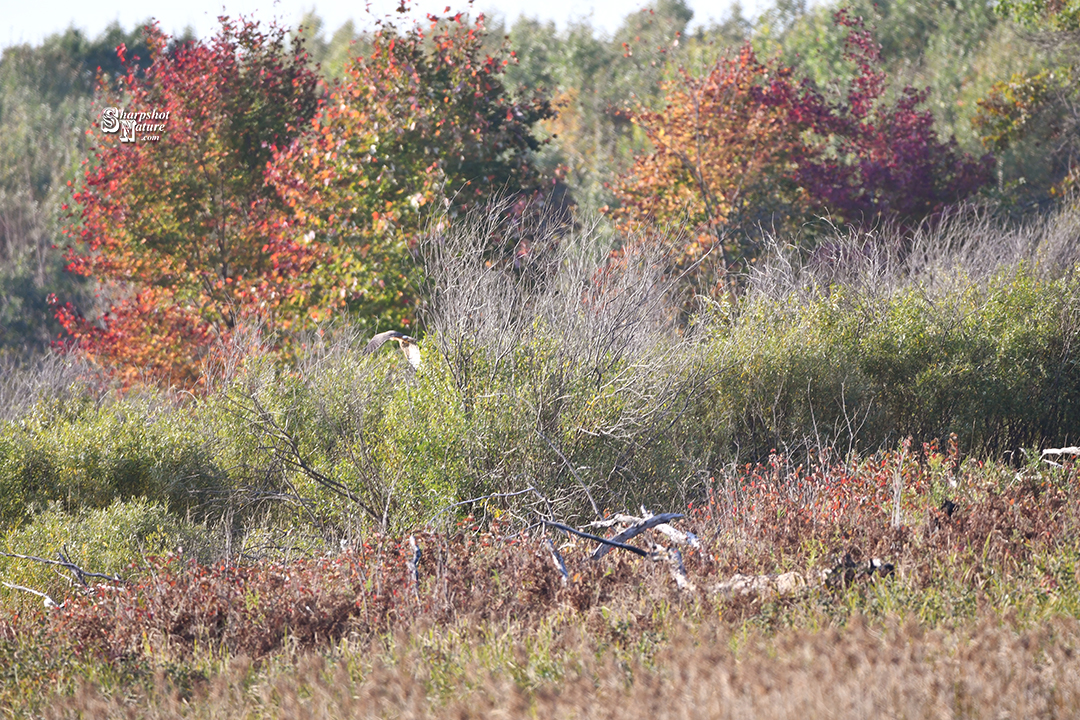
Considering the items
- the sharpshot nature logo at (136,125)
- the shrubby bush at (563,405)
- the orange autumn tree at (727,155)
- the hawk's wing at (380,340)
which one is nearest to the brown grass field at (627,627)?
the shrubby bush at (563,405)

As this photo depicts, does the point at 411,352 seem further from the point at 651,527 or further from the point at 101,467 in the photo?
the point at 651,527

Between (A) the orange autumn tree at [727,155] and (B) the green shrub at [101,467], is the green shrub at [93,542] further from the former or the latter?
(A) the orange autumn tree at [727,155]

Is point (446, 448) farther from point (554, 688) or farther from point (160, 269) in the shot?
point (160, 269)

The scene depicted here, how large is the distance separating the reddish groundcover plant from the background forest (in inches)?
2.3

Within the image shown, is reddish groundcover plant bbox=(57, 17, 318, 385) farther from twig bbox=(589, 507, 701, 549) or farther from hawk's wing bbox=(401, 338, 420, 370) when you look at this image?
twig bbox=(589, 507, 701, 549)

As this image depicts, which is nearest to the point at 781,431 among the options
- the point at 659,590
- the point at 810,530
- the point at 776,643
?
the point at 810,530

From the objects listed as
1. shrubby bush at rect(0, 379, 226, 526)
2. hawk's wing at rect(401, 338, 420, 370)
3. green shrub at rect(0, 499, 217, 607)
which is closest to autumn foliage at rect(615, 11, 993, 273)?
hawk's wing at rect(401, 338, 420, 370)

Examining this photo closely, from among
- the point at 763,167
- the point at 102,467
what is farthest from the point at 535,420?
the point at 763,167

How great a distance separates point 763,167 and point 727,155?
Result: 63 centimetres

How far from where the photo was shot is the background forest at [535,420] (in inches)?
172

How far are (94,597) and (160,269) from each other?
9992mm

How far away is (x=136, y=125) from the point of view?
15.0m

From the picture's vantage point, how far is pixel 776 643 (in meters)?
4.18

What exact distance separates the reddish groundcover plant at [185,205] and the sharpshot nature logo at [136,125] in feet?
0.07
